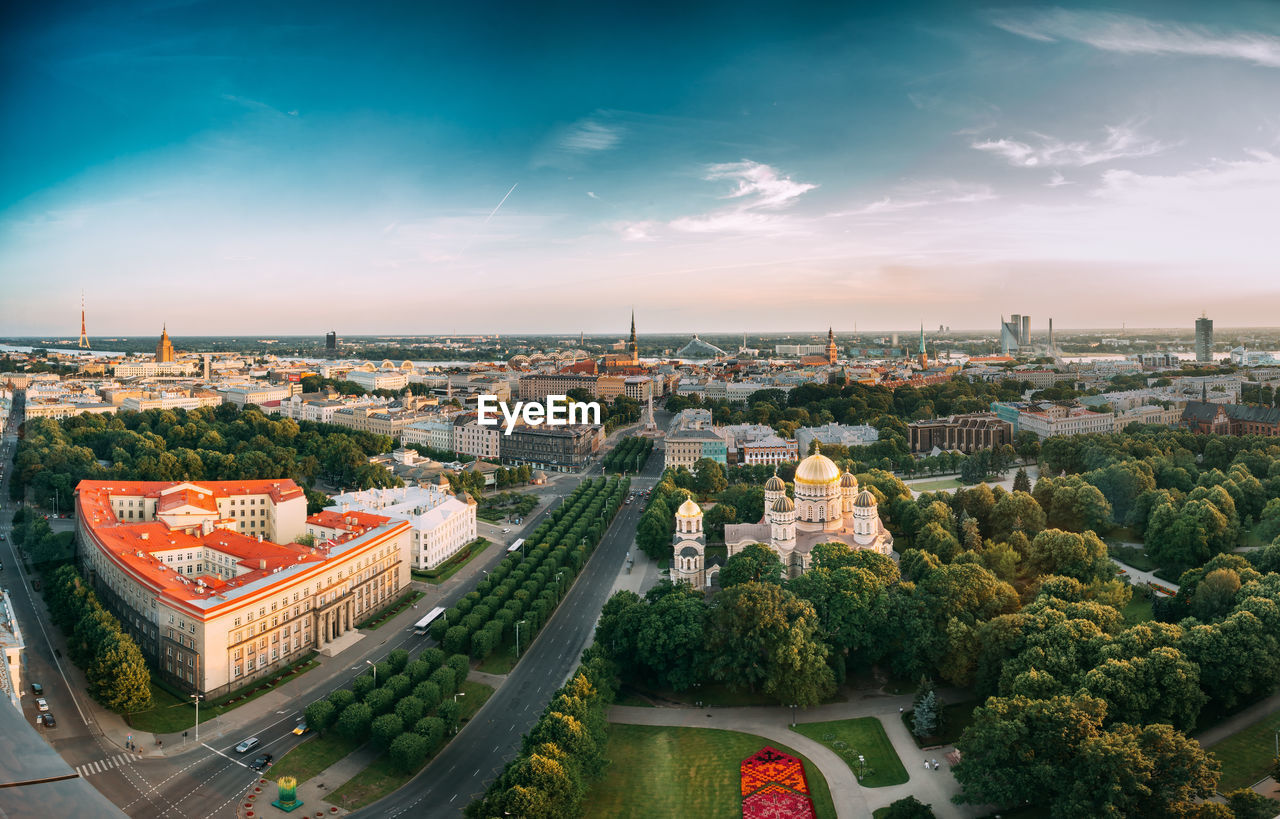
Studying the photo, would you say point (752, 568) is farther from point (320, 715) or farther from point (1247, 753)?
point (320, 715)

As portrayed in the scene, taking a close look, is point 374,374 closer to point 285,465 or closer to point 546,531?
point 285,465

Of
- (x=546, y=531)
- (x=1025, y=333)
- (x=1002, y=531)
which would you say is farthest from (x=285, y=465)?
(x=1025, y=333)

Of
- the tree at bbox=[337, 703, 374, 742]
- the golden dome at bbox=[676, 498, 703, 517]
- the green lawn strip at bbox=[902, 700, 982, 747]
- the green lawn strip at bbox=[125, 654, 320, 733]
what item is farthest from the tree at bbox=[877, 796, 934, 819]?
the green lawn strip at bbox=[125, 654, 320, 733]

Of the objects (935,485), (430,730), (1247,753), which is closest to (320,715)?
(430,730)

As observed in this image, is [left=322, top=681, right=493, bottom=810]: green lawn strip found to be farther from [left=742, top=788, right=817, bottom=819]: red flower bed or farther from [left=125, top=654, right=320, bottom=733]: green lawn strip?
[left=742, top=788, right=817, bottom=819]: red flower bed

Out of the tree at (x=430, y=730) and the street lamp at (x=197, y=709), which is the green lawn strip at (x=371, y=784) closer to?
the tree at (x=430, y=730)

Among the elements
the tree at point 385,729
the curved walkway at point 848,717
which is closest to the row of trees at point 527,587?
the tree at point 385,729
